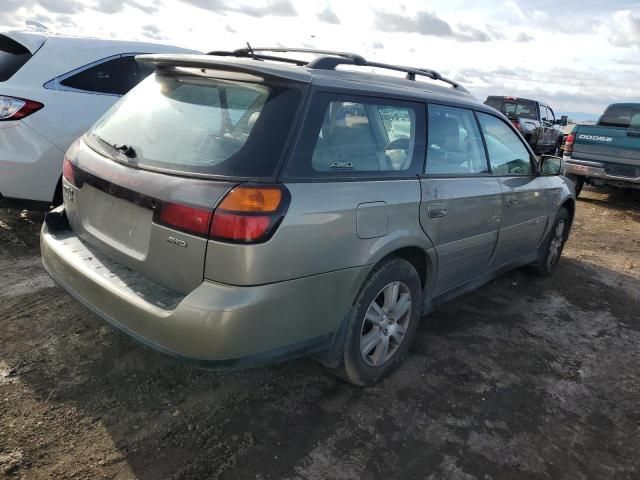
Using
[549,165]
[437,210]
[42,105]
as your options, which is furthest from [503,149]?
[42,105]

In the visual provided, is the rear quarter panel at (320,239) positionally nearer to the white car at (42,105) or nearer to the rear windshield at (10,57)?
the white car at (42,105)

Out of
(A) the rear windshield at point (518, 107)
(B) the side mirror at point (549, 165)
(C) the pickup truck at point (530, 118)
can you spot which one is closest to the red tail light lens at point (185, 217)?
(B) the side mirror at point (549, 165)

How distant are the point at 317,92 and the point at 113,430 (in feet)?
6.02

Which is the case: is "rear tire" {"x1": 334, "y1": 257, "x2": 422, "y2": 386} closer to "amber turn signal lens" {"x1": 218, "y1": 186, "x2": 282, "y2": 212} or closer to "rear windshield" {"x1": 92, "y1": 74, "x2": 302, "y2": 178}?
"amber turn signal lens" {"x1": 218, "y1": 186, "x2": 282, "y2": 212}

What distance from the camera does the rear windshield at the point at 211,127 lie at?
221 centimetres

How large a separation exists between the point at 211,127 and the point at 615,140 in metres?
8.34

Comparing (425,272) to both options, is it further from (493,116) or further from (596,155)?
(596,155)

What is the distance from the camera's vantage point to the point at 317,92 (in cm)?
238

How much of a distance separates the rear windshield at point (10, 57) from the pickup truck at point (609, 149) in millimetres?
8350

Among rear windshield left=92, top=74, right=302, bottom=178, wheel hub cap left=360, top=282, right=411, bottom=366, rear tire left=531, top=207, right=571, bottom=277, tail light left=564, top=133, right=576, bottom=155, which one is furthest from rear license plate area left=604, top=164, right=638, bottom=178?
rear windshield left=92, top=74, right=302, bottom=178

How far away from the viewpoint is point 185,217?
212cm

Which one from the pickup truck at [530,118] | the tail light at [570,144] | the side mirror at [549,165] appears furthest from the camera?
the pickup truck at [530,118]

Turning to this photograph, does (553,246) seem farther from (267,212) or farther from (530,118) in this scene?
(530,118)

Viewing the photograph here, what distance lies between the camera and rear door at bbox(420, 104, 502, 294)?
3.02 m
